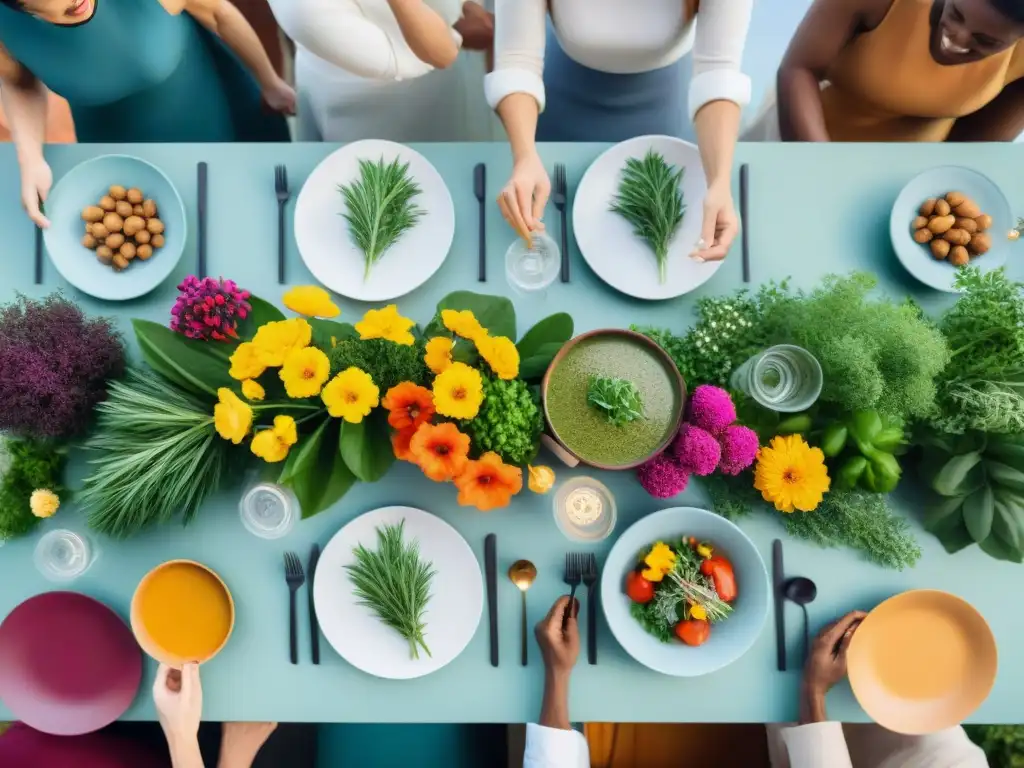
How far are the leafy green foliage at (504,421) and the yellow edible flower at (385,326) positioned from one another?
0.14m

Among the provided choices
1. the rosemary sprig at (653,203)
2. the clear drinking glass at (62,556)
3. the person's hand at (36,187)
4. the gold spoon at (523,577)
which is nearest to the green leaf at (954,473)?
the rosemary sprig at (653,203)

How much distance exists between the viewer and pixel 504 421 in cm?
79

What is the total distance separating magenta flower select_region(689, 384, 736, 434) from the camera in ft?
2.81

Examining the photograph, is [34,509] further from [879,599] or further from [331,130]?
[879,599]

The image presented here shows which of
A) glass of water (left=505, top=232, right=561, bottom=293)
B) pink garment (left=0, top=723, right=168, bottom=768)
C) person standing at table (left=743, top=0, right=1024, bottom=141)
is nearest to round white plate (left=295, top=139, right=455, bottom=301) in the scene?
glass of water (left=505, top=232, right=561, bottom=293)

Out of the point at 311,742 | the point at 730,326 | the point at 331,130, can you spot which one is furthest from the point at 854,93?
the point at 311,742

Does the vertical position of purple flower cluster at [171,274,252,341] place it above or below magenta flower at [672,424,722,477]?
above

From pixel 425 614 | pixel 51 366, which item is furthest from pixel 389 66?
pixel 425 614

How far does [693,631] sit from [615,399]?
416mm

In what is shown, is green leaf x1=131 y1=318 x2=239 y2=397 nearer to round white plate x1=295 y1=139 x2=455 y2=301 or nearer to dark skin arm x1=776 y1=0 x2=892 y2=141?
round white plate x1=295 y1=139 x2=455 y2=301

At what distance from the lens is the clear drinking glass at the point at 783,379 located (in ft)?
2.98

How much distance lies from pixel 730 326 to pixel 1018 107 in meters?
0.84

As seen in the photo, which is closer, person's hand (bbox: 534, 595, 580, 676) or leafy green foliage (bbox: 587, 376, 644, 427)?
leafy green foliage (bbox: 587, 376, 644, 427)

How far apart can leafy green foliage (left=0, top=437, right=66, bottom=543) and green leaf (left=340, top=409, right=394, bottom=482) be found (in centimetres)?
52
